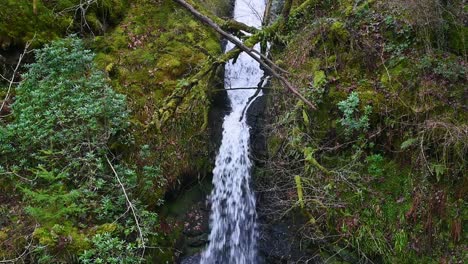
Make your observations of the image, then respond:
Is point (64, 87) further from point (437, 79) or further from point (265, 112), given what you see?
point (437, 79)

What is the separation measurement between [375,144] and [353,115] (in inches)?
22.9

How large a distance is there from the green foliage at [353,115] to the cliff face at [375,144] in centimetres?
2

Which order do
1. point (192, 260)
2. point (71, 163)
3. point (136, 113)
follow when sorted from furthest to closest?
point (136, 113), point (192, 260), point (71, 163)

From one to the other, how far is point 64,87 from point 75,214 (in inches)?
84.7

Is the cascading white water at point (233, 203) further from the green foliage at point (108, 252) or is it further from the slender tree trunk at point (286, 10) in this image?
the green foliage at point (108, 252)

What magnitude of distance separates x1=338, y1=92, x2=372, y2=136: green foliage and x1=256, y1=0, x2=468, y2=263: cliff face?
17 mm

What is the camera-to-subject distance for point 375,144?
5871 millimetres

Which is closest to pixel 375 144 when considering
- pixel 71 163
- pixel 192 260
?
pixel 192 260

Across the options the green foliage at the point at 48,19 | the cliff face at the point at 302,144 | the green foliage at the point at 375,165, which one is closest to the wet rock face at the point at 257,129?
the cliff face at the point at 302,144

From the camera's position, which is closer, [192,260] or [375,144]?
[375,144]

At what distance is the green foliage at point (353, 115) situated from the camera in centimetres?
582

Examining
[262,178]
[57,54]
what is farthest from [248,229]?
[57,54]

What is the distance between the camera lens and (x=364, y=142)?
586 centimetres

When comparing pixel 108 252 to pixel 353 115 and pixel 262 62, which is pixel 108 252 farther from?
pixel 353 115
